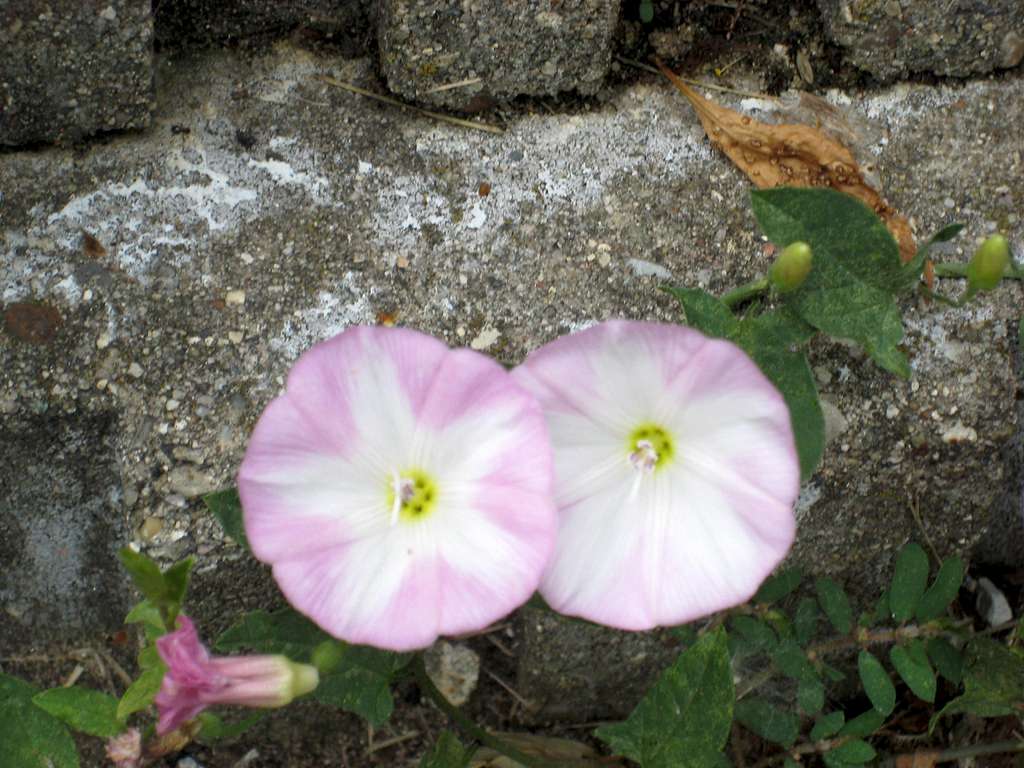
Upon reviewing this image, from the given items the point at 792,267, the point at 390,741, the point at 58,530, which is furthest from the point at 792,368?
the point at 58,530

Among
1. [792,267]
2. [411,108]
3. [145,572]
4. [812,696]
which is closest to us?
[145,572]

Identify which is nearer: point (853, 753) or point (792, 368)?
point (792, 368)

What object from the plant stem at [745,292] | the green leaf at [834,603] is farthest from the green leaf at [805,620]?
the plant stem at [745,292]

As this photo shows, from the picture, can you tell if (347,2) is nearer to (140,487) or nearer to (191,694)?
(140,487)

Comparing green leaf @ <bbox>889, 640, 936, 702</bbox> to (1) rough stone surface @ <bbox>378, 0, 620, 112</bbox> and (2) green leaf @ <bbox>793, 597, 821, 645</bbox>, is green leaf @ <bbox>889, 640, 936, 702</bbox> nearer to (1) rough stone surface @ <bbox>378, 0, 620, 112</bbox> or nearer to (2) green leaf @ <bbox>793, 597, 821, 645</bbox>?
(2) green leaf @ <bbox>793, 597, 821, 645</bbox>

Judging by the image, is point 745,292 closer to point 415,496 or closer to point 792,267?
point 792,267

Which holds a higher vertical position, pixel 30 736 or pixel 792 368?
pixel 792 368

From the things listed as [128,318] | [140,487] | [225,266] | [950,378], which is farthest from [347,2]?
[950,378]
